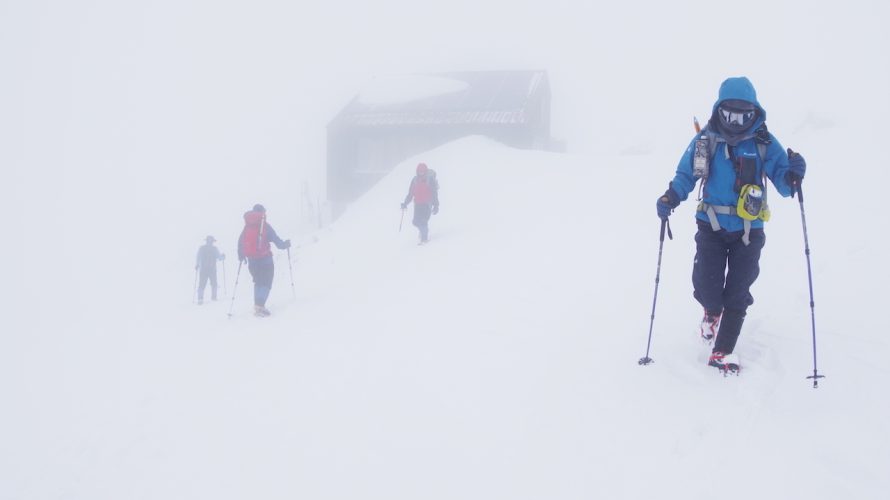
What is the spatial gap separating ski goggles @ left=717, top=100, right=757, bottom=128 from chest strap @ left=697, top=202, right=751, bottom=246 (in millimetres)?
593

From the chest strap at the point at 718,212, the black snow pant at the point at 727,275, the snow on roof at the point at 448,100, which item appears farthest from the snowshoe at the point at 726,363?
the snow on roof at the point at 448,100

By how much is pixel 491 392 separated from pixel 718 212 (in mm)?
2277

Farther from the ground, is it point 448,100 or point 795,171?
point 448,100

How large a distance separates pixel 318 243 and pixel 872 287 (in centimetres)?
1430

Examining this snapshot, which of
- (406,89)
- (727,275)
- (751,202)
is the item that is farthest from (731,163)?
(406,89)

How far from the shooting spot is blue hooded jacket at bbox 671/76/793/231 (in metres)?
3.62

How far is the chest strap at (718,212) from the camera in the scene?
3734 millimetres

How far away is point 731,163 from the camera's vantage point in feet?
12.4

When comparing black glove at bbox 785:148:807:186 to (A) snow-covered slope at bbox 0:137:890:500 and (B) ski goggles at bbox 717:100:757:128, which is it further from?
(A) snow-covered slope at bbox 0:137:890:500

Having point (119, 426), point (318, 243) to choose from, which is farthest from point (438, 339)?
point (318, 243)

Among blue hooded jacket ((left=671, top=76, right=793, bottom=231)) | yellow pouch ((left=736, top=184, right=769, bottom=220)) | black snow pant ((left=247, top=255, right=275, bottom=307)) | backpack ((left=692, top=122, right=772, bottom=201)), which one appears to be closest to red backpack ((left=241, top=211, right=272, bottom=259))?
black snow pant ((left=247, top=255, right=275, bottom=307))

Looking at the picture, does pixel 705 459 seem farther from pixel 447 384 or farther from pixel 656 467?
pixel 447 384

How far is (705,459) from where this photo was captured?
3.04 metres

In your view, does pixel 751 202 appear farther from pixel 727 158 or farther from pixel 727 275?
pixel 727 275
